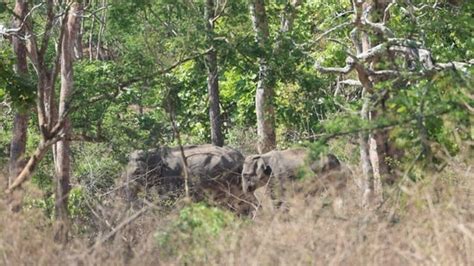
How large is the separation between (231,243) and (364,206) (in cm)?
173

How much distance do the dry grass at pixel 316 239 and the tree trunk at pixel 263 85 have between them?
4231mm

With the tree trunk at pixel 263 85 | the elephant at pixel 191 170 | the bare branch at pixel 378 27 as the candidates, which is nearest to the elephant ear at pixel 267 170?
the elephant at pixel 191 170

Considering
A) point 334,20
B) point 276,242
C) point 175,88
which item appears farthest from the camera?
point 334,20

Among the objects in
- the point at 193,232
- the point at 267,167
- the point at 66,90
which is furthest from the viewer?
the point at 267,167

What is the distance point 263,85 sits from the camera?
1385cm

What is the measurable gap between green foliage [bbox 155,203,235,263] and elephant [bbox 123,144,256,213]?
21.5 ft

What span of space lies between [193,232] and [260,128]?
10.5 m

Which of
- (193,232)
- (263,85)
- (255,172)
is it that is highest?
(263,85)

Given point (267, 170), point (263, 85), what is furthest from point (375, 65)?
point (267, 170)

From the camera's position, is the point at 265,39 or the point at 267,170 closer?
the point at 265,39

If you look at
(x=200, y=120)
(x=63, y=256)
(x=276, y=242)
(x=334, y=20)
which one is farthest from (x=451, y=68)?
(x=200, y=120)

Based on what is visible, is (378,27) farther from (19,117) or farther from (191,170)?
(191,170)

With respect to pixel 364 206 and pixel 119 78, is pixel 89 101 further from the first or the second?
pixel 364 206

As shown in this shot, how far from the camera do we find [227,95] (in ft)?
81.2
